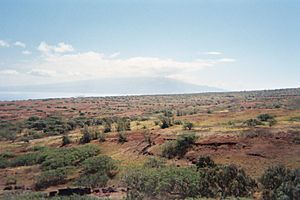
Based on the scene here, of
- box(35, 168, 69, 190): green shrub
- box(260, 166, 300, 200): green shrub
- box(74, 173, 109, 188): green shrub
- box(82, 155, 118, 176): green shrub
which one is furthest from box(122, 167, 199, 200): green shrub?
box(35, 168, 69, 190): green shrub

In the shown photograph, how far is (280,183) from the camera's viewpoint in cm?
1956

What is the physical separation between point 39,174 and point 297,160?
2008 cm

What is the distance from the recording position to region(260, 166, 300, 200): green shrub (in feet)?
57.0

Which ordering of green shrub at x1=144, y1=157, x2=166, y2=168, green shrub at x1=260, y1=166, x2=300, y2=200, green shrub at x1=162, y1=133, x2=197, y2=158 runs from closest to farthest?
green shrub at x1=260, y1=166, x2=300, y2=200 < green shrub at x1=144, y1=157, x2=166, y2=168 < green shrub at x1=162, y1=133, x2=197, y2=158

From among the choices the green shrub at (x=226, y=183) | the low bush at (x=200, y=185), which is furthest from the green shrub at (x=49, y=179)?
the green shrub at (x=226, y=183)

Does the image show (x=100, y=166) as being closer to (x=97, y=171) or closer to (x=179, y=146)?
(x=97, y=171)

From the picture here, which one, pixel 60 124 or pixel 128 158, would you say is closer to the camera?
pixel 128 158

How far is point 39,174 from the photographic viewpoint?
31766mm

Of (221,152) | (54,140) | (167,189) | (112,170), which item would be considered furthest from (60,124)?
(167,189)

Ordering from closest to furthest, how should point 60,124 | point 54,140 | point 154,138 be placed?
point 154,138 < point 54,140 < point 60,124

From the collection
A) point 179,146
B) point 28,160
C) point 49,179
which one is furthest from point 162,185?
point 28,160

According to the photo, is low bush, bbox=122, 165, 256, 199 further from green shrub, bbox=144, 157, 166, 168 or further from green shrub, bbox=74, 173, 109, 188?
green shrub, bbox=144, 157, 166, 168

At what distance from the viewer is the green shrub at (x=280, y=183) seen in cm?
1738

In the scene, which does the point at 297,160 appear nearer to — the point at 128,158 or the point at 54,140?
the point at 128,158
